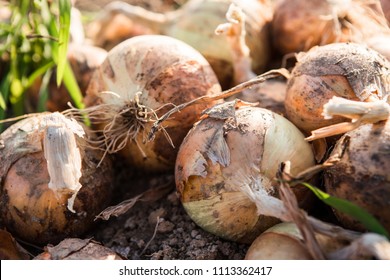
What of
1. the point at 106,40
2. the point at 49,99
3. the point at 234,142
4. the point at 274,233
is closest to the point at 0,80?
the point at 49,99

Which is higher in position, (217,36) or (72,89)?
(217,36)

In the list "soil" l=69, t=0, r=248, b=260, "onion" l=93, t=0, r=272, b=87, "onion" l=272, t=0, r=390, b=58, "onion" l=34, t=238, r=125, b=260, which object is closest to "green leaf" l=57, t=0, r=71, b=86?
"soil" l=69, t=0, r=248, b=260

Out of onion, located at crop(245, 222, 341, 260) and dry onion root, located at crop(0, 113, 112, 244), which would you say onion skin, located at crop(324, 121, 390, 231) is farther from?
dry onion root, located at crop(0, 113, 112, 244)

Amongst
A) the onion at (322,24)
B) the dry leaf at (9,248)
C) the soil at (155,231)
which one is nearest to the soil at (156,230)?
the soil at (155,231)

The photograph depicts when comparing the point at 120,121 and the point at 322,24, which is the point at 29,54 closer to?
the point at 120,121

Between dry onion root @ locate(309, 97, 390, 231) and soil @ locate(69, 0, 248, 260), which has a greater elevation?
dry onion root @ locate(309, 97, 390, 231)

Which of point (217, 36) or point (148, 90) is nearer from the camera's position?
point (148, 90)

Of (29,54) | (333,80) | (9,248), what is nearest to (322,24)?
(333,80)

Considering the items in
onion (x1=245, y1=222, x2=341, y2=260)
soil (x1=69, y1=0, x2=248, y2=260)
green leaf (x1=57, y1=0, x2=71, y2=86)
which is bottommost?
soil (x1=69, y1=0, x2=248, y2=260)
